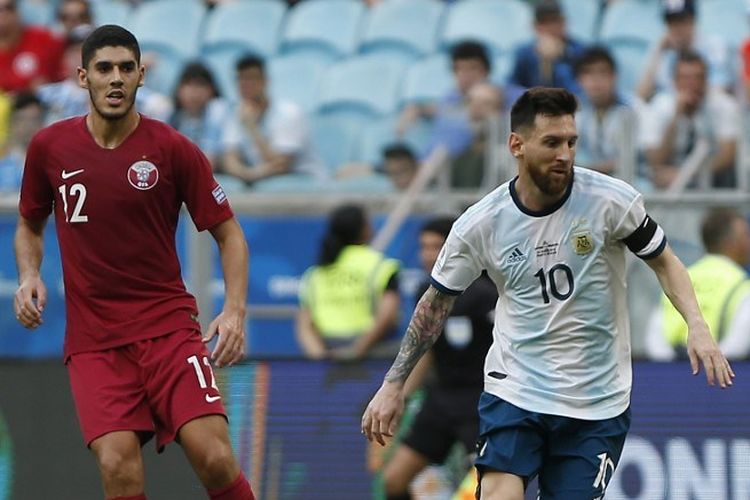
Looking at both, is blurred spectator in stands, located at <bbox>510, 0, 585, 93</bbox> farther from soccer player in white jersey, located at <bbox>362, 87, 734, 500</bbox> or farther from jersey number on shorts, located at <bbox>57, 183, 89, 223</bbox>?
jersey number on shorts, located at <bbox>57, 183, 89, 223</bbox>

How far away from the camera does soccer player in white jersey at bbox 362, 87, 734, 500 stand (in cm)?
656

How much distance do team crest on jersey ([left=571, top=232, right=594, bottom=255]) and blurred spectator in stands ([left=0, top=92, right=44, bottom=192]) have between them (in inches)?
272

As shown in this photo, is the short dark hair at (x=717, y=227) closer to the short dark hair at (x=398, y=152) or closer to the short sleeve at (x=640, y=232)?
the short dark hair at (x=398, y=152)

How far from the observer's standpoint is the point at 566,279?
6637mm

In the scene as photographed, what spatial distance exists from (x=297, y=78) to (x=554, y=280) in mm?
9098

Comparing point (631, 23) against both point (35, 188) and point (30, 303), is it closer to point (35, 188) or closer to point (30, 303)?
point (35, 188)

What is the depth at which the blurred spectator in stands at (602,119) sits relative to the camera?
1116 centimetres

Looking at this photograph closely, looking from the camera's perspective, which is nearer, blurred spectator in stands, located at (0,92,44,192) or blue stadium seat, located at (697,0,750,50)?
blurred spectator in stands, located at (0,92,44,192)

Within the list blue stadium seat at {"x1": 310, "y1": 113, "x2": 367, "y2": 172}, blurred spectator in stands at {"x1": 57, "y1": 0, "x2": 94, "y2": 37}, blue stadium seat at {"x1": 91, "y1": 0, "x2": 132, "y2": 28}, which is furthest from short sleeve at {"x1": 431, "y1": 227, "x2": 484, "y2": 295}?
blue stadium seat at {"x1": 91, "y1": 0, "x2": 132, "y2": 28}

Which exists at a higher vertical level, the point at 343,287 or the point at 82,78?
the point at 82,78

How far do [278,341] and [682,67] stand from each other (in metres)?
3.63

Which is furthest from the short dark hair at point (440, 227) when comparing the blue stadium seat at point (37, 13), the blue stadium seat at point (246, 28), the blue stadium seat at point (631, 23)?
the blue stadium seat at point (37, 13)

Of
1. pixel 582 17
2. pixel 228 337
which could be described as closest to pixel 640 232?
pixel 228 337

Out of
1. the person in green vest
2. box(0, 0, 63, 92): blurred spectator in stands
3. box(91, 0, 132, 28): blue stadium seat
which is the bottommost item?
the person in green vest
